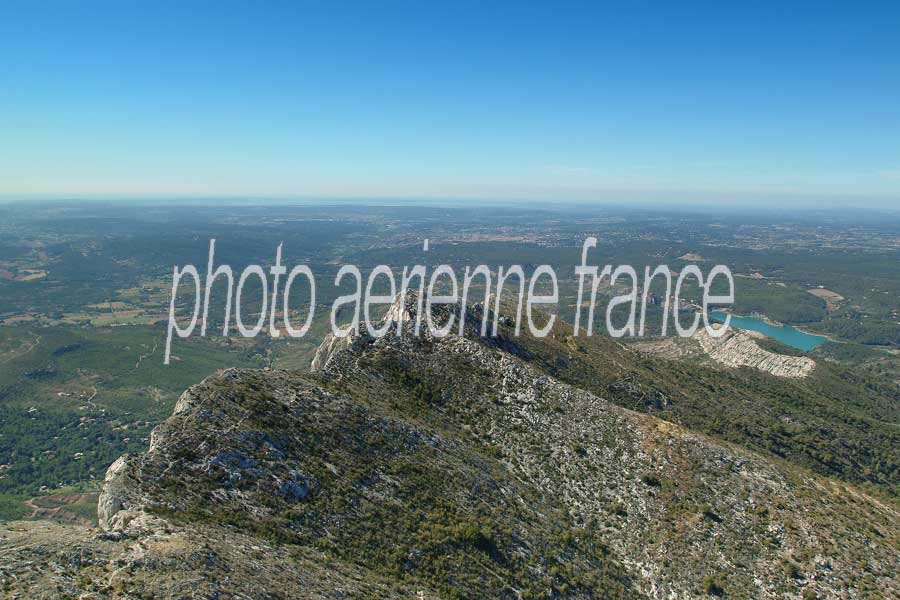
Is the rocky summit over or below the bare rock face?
over

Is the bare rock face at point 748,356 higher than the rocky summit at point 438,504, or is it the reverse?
the rocky summit at point 438,504

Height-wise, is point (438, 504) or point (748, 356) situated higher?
point (438, 504)

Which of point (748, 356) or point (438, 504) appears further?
point (748, 356)

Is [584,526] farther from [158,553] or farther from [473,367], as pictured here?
[158,553]

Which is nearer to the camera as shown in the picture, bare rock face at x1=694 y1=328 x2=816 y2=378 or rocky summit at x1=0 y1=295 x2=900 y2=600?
rocky summit at x1=0 y1=295 x2=900 y2=600
